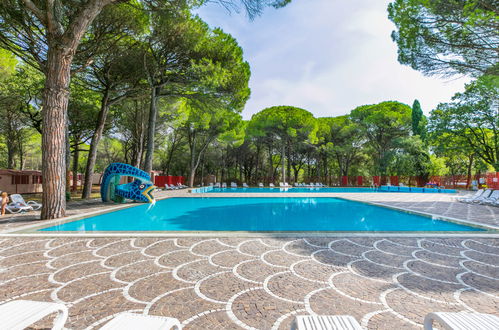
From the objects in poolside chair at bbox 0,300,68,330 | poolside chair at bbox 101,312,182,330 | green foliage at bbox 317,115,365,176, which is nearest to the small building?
poolside chair at bbox 0,300,68,330

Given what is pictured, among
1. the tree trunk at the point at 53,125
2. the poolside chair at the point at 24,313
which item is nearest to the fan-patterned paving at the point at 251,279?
the poolside chair at the point at 24,313

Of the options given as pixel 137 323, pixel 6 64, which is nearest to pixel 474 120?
pixel 137 323

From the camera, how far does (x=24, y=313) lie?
4.55 feet

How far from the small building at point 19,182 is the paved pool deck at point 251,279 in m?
15.4

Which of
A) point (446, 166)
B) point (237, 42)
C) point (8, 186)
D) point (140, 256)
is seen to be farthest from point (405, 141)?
point (8, 186)

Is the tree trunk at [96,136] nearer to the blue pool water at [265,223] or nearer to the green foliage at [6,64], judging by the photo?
the green foliage at [6,64]

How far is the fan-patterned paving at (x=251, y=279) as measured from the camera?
7.18 ft

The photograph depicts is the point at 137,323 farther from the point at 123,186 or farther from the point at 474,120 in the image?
the point at 474,120

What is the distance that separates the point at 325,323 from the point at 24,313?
5.42 feet

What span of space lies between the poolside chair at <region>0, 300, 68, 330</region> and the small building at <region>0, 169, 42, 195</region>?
19504 millimetres

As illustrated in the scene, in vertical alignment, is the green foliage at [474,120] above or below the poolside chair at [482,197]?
above

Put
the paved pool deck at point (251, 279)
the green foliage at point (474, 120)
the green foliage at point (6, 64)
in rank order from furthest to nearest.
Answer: the green foliage at point (474, 120), the green foliage at point (6, 64), the paved pool deck at point (251, 279)

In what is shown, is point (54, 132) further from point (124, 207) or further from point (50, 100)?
point (124, 207)

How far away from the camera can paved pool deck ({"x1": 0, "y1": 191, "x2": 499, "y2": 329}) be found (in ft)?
7.18
